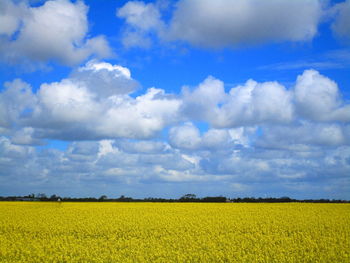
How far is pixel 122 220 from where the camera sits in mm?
32375

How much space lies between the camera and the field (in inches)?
711

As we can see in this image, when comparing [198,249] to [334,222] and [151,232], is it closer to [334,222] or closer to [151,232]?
[151,232]

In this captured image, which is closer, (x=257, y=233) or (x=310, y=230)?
(x=257, y=233)

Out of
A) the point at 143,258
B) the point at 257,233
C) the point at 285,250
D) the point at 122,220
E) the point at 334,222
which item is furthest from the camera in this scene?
the point at 122,220

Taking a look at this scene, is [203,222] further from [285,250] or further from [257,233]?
[285,250]

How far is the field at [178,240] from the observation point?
1806 centimetres

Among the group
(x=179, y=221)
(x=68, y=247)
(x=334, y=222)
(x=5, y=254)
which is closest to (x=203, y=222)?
(x=179, y=221)

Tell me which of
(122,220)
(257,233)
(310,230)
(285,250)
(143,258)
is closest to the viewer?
(143,258)

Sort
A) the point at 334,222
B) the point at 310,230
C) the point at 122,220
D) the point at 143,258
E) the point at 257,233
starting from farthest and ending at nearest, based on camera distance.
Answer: the point at 122,220
the point at 334,222
the point at 310,230
the point at 257,233
the point at 143,258

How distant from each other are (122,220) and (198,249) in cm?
1387

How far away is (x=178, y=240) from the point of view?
22.4 metres

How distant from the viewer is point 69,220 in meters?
33.2

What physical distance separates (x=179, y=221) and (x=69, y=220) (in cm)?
979

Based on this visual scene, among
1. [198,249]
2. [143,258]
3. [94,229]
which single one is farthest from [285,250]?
[94,229]
